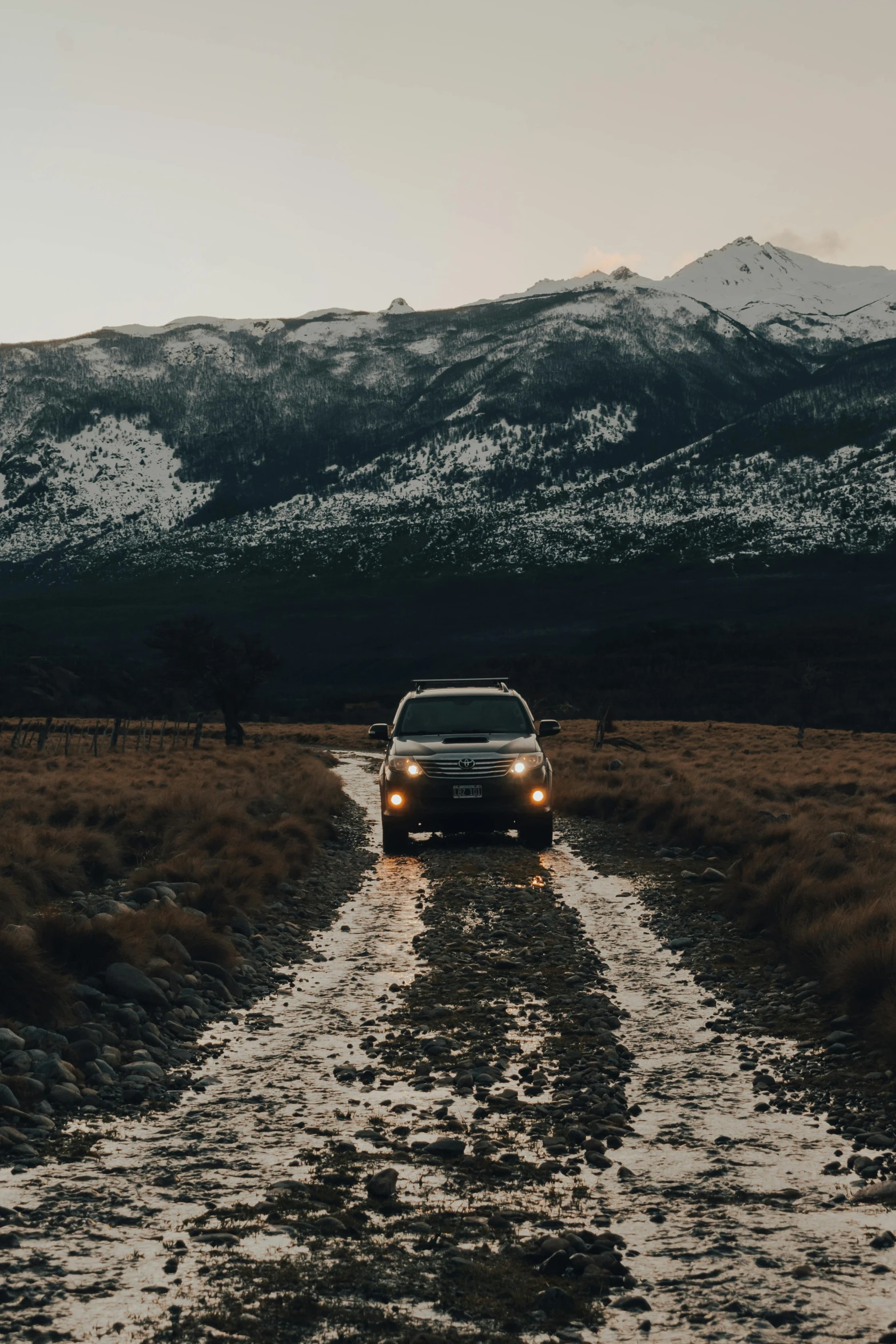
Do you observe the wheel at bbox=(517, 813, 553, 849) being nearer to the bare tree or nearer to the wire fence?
the wire fence

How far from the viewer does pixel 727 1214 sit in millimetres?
5098

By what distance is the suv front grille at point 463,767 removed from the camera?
1709 centimetres

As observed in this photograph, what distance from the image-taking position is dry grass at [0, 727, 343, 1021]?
9.11 metres

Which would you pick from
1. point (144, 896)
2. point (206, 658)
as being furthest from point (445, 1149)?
point (206, 658)

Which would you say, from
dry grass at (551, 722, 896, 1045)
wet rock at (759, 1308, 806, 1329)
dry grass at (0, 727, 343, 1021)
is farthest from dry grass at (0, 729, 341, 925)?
wet rock at (759, 1308, 806, 1329)

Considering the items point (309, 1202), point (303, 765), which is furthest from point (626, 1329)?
point (303, 765)

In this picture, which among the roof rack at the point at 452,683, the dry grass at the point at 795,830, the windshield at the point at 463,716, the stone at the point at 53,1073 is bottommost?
the dry grass at the point at 795,830

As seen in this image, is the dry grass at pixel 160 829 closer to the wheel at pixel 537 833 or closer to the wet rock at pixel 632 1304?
the wheel at pixel 537 833

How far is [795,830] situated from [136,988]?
10646 millimetres

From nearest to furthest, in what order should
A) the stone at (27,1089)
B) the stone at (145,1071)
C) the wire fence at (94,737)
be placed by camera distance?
1. the stone at (27,1089)
2. the stone at (145,1071)
3. the wire fence at (94,737)

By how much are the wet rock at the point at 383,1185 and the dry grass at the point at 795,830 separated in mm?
3535

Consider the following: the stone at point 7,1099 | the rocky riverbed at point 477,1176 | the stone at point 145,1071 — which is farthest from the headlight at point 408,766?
the stone at point 7,1099

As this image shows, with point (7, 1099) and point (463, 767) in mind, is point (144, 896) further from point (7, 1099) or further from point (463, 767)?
point (7, 1099)

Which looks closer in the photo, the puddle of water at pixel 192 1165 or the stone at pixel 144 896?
the puddle of water at pixel 192 1165
